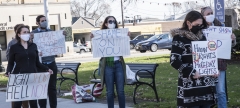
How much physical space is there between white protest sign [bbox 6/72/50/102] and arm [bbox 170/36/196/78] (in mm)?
3215

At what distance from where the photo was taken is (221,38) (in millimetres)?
6930

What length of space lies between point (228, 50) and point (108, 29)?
2.73 m

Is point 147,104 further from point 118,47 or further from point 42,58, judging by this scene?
point 42,58

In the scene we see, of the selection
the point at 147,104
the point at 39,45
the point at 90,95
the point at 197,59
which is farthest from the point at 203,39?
the point at 90,95

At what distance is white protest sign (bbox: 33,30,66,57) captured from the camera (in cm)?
975

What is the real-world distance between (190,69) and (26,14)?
38.6 m

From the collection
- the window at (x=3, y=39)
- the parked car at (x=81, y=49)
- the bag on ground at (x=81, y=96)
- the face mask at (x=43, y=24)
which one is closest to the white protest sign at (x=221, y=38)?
the face mask at (x=43, y=24)

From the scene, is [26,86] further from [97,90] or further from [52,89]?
[97,90]

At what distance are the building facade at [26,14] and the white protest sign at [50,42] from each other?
104 feet

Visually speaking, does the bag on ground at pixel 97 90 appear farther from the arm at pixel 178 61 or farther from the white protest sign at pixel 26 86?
the arm at pixel 178 61

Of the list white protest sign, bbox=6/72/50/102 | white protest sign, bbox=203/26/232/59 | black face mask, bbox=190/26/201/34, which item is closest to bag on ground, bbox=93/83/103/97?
white protest sign, bbox=6/72/50/102

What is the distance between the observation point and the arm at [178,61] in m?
5.83

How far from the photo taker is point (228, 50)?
6836 mm

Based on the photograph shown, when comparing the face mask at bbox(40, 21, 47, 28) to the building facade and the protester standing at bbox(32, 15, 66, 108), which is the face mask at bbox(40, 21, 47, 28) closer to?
the protester standing at bbox(32, 15, 66, 108)
